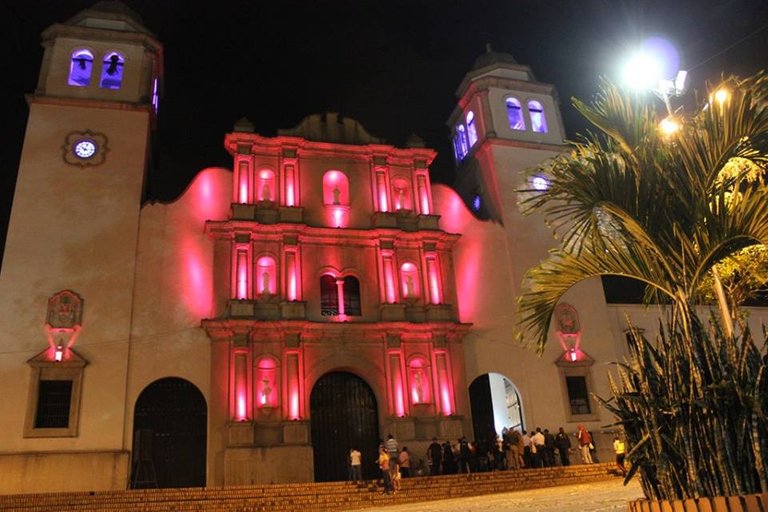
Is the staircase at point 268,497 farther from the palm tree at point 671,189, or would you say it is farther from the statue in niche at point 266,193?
the palm tree at point 671,189

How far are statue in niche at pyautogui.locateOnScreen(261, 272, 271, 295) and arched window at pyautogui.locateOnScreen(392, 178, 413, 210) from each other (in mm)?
5862

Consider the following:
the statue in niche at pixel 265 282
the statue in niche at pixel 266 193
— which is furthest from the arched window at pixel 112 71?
the statue in niche at pixel 265 282

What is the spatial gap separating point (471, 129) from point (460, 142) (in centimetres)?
131

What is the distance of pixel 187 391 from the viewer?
2167 cm

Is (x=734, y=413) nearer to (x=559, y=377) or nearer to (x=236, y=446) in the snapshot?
(x=236, y=446)

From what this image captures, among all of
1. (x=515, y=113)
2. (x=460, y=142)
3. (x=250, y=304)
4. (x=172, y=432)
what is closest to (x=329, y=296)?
(x=250, y=304)

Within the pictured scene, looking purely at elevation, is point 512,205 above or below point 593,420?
above

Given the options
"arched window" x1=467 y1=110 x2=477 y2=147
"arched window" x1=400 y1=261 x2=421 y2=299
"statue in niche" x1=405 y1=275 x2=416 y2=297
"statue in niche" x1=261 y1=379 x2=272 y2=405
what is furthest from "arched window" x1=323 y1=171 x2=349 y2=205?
"statue in niche" x1=261 y1=379 x2=272 y2=405

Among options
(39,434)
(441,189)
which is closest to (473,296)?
(441,189)

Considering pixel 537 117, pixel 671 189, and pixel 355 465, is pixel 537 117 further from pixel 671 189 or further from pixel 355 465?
pixel 671 189

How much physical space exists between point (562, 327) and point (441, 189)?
285 inches

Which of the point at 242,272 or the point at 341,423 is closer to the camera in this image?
the point at 341,423

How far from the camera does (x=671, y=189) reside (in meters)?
6.36

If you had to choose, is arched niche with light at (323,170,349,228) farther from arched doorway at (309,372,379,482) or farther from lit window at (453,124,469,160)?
lit window at (453,124,469,160)
